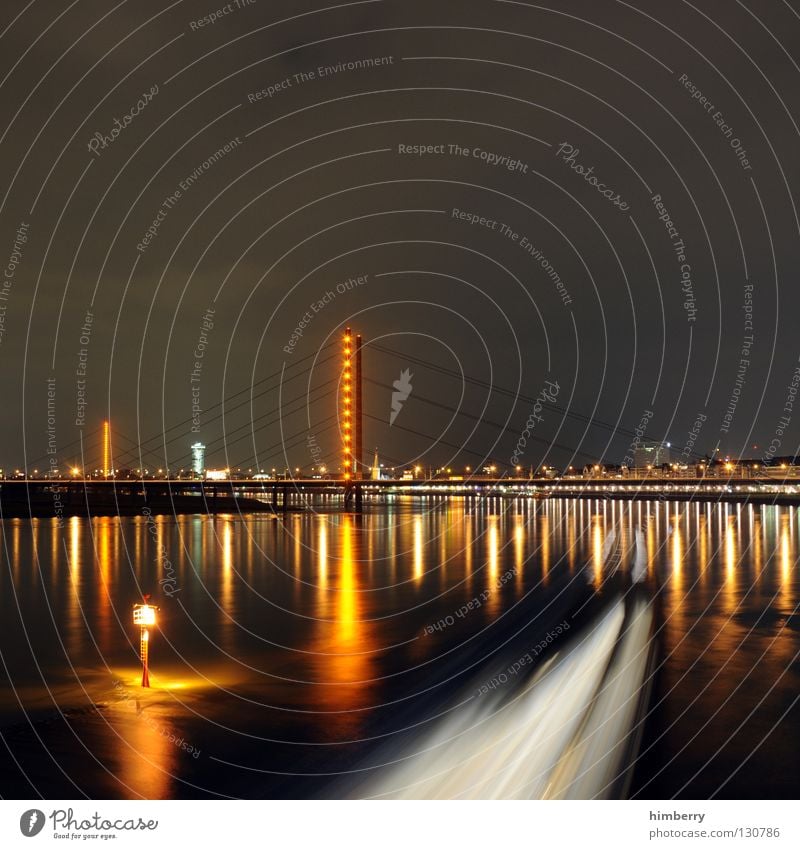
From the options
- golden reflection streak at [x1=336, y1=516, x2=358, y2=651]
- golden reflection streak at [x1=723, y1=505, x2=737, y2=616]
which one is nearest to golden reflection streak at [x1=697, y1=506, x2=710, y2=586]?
golden reflection streak at [x1=723, y1=505, x2=737, y2=616]

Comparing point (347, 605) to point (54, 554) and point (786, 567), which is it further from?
point (54, 554)

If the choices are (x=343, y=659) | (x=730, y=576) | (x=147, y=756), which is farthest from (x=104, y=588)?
(x=147, y=756)

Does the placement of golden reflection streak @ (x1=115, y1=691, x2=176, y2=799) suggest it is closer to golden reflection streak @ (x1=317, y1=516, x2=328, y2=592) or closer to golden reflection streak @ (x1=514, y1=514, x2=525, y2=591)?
golden reflection streak @ (x1=317, y1=516, x2=328, y2=592)

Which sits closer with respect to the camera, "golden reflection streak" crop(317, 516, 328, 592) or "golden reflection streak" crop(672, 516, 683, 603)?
"golden reflection streak" crop(672, 516, 683, 603)

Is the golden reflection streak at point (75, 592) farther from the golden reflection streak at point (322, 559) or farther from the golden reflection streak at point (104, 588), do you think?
the golden reflection streak at point (322, 559)

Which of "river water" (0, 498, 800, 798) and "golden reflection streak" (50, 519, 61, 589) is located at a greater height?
"golden reflection streak" (50, 519, 61, 589)

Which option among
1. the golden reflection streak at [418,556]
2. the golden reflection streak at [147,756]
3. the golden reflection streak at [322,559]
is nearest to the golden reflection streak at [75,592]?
the golden reflection streak at [322,559]

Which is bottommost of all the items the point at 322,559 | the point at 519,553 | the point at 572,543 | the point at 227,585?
the point at 227,585

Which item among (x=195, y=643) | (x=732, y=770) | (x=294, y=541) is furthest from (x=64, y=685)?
(x=294, y=541)
